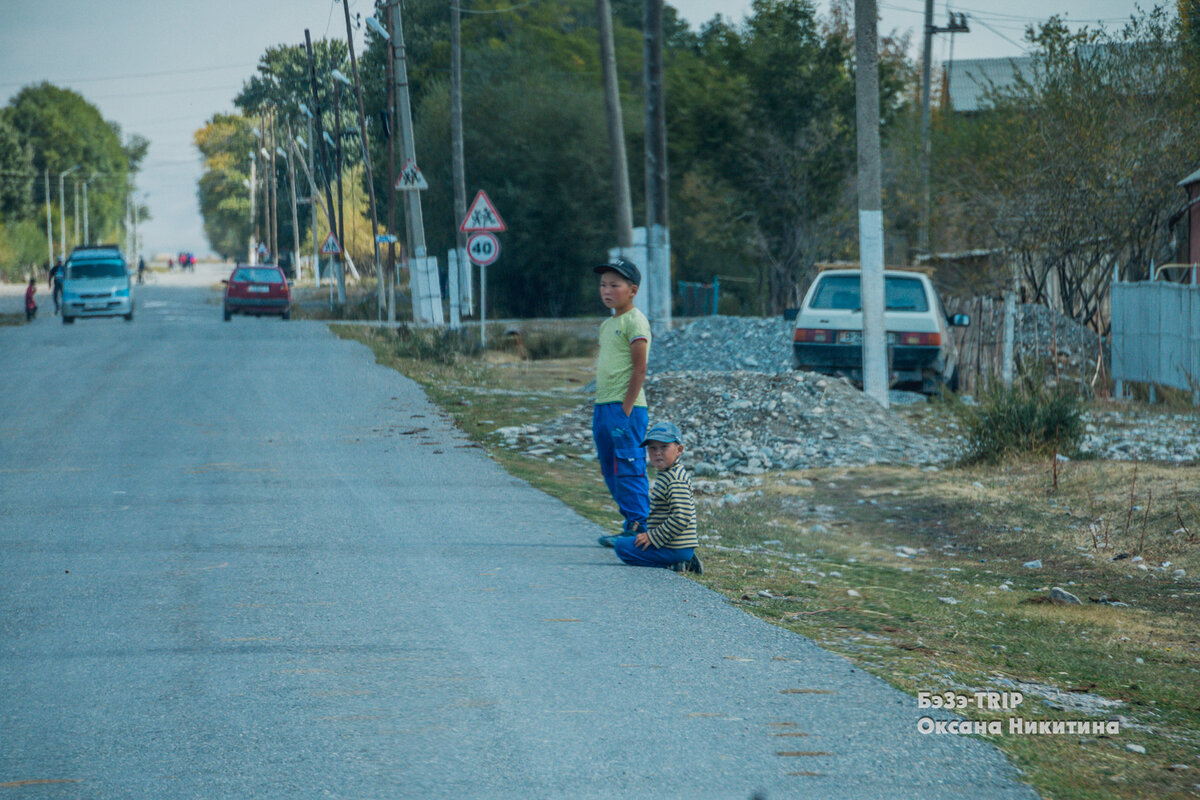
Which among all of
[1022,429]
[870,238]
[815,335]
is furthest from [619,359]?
[815,335]

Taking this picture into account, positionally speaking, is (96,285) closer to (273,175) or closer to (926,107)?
(926,107)

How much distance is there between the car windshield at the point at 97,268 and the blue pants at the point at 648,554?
32.9 meters

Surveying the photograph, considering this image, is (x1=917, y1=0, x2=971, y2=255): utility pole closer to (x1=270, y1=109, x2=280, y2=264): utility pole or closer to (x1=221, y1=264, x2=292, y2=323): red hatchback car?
(x1=221, y1=264, x2=292, y2=323): red hatchback car

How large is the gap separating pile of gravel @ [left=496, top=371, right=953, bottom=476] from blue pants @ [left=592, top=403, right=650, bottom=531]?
513 cm

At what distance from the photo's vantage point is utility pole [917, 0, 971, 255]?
108ft

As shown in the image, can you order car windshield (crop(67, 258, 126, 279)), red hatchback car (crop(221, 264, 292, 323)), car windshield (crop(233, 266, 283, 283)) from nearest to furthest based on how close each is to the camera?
car windshield (crop(67, 258, 126, 279)), red hatchback car (crop(221, 264, 292, 323)), car windshield (crop(233, 266, 283, 283))

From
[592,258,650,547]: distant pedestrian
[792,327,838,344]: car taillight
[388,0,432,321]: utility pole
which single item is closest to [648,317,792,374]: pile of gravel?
[792,327,838,344]: car taillight

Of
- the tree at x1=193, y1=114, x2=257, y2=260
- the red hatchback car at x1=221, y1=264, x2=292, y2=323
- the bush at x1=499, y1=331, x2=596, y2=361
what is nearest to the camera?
the bush at x1=499, y1=331, x2=596, y2=361

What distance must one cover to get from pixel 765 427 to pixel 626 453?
6.72 metres

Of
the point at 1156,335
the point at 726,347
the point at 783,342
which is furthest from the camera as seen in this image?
the point at 726,347

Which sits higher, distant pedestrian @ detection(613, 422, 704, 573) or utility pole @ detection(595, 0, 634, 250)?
utility pole @ detection(595, 0, 634, 250)

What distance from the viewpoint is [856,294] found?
1758 cm

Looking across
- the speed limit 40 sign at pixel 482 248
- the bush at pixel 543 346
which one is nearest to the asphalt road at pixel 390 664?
the speed limit 40 sign at pixel 482 248

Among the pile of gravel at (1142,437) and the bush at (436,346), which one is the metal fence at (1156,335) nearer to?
the pile of gravel at (1142,437)
